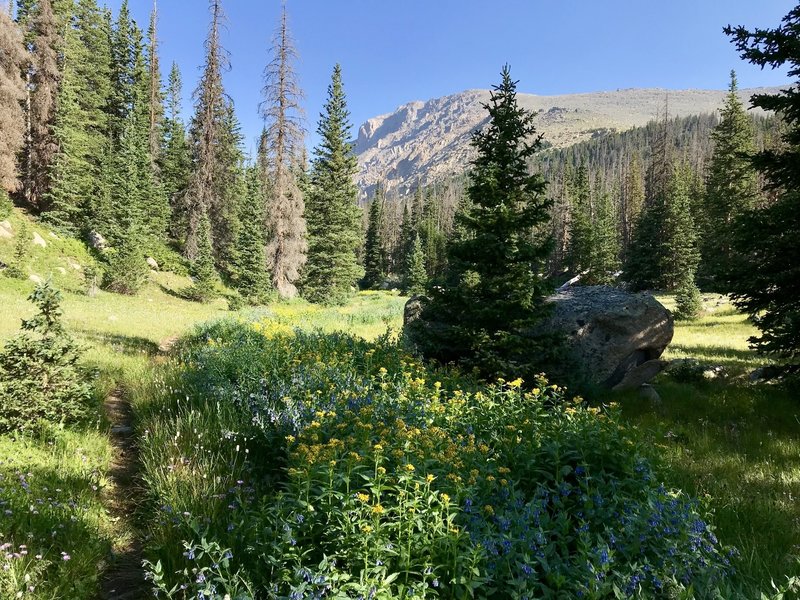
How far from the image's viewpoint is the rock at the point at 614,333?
29.3 ft

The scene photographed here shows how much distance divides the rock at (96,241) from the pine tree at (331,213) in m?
13.2

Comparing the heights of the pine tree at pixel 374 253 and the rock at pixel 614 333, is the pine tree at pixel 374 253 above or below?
above

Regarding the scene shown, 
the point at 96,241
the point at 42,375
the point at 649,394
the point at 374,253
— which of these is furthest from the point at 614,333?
the point at 374,253

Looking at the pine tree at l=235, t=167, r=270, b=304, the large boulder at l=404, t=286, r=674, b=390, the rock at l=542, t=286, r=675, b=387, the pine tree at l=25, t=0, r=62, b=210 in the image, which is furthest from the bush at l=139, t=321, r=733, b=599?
the pine tree at l=25, t=0, r=62, b=210

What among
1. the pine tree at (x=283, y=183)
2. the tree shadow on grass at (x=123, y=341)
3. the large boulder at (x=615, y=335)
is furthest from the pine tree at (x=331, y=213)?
the large boulder at (x=615, y=335)

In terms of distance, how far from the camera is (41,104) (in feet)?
92.7

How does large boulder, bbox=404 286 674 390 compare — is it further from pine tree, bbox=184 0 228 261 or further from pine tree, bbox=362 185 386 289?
pine tree, bbox=362 185 386 289

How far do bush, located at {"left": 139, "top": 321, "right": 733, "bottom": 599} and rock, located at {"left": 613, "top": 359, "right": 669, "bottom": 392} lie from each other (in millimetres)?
4648

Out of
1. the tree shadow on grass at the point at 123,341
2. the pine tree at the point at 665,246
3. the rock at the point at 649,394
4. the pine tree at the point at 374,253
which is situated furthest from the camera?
the pine tree at the point at 374,253

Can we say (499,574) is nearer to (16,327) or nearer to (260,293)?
(16,327)

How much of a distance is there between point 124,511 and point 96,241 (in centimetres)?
3015

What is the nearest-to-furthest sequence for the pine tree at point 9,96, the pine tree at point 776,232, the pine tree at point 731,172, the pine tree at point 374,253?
1. the pine tree at point 776,232
2. the pine tree at point 9,96
3. the pine tree at point 731,172
4. the pine tree at point 374,253

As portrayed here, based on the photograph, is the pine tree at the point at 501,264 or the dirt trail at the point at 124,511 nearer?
the dirt trail at the point at 124,511

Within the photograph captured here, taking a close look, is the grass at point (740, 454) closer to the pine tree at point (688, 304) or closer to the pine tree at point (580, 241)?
the pine tree at point (688, 304)
